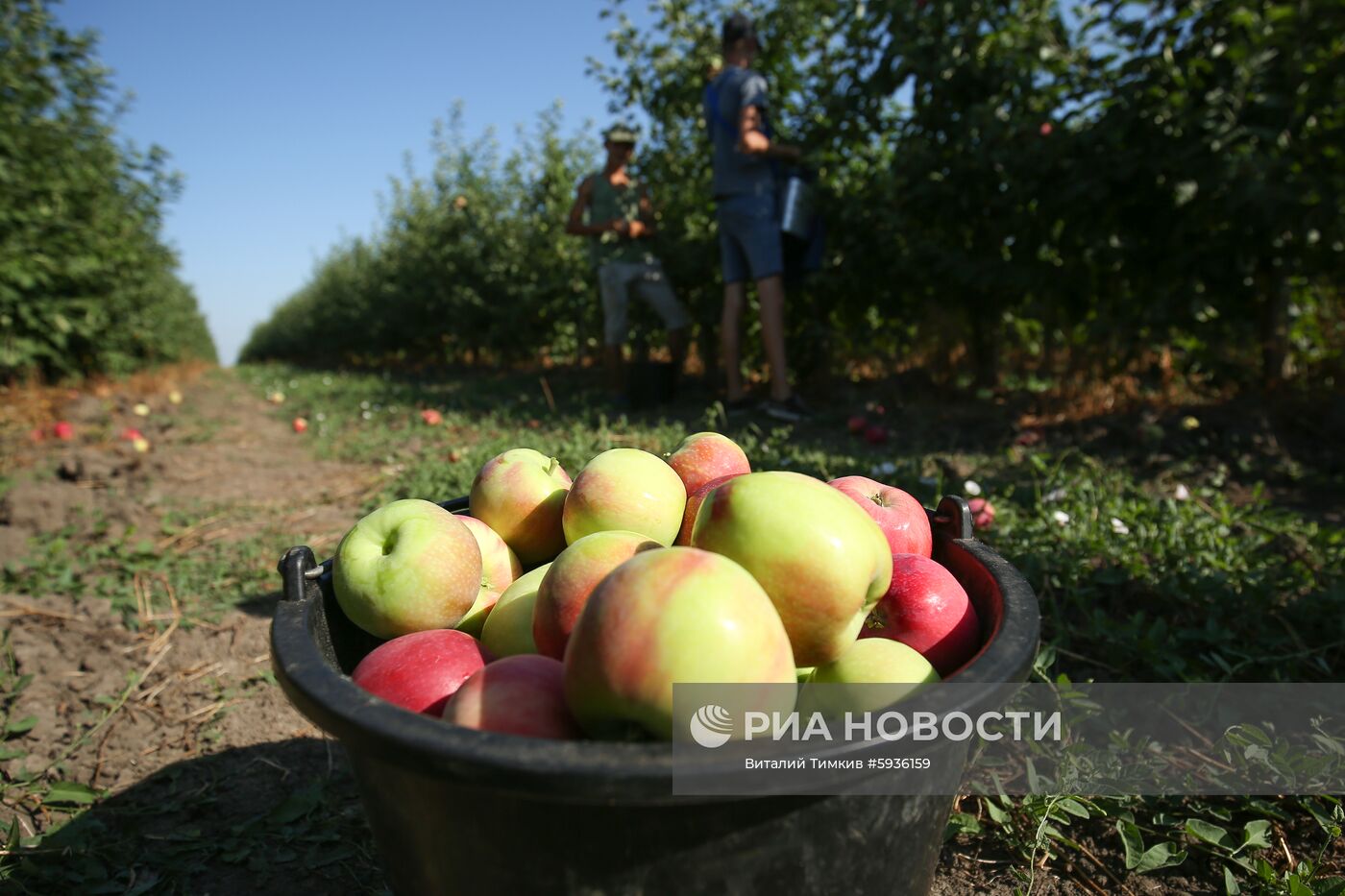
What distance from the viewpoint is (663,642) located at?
89cm

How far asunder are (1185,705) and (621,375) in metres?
5.48

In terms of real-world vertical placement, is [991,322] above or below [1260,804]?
above

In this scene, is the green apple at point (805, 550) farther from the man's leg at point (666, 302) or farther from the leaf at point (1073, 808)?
the man's leg at point (666, 302)

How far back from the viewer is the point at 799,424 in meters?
5.35

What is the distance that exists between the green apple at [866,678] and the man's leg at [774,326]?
172 inches

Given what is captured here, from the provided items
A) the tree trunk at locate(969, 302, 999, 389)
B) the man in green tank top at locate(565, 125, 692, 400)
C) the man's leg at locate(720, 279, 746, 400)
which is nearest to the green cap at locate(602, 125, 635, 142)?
the man in green tank top at locate(565, 125, 692, 400)

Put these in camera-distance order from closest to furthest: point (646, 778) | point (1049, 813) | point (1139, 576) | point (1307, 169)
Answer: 1. point (646, 778)
2. point (1049, 813)
3. point (1139, 576)
4. point (1307, 169)

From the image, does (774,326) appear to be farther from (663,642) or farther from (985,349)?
(663,642)

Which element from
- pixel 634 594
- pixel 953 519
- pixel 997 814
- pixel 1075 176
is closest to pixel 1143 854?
pixel 997 814

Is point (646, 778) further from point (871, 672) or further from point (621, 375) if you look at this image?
point (621, 375)

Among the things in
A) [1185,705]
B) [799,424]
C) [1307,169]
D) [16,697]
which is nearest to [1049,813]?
[1185,705]

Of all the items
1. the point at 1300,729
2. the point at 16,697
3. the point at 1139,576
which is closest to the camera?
the point at 1300,729

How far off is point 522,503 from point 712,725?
83cm

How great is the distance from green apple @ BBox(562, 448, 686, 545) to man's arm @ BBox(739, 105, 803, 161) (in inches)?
158
